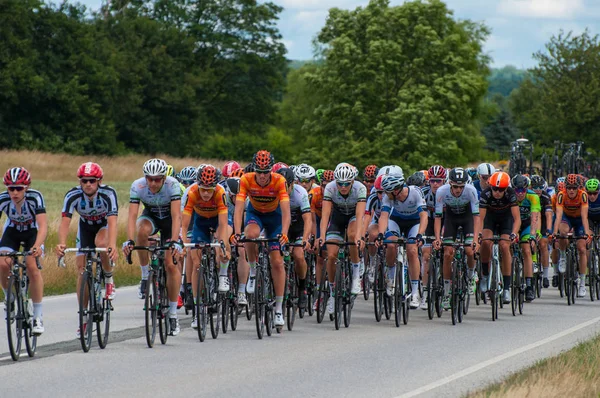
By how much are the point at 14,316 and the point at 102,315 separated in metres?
1.11

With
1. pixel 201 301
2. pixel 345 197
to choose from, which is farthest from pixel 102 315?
pixel 345 197

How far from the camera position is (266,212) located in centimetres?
1439

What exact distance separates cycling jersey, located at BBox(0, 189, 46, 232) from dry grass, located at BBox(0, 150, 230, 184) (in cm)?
3835

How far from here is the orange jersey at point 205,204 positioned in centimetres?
1377

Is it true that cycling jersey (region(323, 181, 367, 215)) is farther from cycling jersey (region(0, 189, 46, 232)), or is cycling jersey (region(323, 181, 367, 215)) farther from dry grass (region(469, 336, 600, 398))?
dry grass (region(469, 336, 600, 398))

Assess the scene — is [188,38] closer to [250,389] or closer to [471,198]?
[471,198]

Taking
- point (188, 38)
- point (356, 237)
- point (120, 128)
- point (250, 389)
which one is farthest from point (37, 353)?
point (188, 38)

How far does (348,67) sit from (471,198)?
44384mm

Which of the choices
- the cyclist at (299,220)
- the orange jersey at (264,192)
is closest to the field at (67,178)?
the cyclist at (299,220)

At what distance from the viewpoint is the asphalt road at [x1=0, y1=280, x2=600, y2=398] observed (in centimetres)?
980

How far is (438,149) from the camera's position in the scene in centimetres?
5878

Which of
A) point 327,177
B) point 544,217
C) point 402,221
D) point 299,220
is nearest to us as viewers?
point 299,220

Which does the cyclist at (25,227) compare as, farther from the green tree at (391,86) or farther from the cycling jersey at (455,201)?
the green tree at (391,86)

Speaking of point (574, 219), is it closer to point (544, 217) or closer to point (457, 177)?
point (544, 217)
